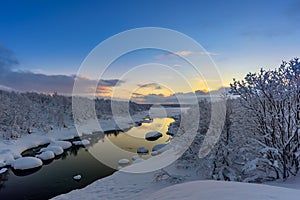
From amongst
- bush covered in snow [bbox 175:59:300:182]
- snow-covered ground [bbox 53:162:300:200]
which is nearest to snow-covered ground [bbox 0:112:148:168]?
snow-covered ground [bbox 53:162:300:200]

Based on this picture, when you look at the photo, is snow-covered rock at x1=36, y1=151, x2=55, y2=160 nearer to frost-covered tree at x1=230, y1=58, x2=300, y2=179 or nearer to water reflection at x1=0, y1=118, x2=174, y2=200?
water reflection at x1=0, y1=118, x2=174, y2=200

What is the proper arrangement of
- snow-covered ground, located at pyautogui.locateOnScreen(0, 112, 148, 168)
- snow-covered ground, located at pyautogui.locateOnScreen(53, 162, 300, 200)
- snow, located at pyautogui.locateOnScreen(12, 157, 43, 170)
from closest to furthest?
snow-covered ground, located at pyautogui.locateOnScreen(53, 162, 300, 200)
snow, located at pyautogui.locateOnScreen(12, 157, 43, 170)
snow-covered ground, located at pyautogui.locateOnScreen(0, 112, 148, 168)

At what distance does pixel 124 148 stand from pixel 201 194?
92.6ft

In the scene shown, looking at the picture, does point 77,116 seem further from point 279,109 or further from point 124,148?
point 279,109

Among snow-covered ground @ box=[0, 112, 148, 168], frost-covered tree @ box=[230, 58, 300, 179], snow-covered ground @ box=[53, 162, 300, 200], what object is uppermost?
frost-covered tree @ box=[230, 58, 300, 179]

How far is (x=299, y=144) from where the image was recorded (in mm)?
10273

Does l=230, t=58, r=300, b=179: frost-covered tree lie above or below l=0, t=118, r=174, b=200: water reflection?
above

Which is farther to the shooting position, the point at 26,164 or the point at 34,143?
the point at 34,143

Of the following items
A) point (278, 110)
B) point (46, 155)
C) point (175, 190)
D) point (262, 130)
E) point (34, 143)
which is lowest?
point (34, 143)

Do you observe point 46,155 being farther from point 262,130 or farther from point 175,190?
point 262,130

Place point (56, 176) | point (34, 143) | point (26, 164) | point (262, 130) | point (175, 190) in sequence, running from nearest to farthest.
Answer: point (175, 190) → point (262, 130) → point (56, 176) → point (26, 164) → point (34, 143)

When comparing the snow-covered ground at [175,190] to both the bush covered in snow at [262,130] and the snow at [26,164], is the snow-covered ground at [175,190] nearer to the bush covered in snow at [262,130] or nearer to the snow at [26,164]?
the bush covered in snow at [262,130]

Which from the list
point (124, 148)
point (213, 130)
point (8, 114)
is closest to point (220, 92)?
point (213, 130)

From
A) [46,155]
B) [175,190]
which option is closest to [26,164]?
[46,155]
